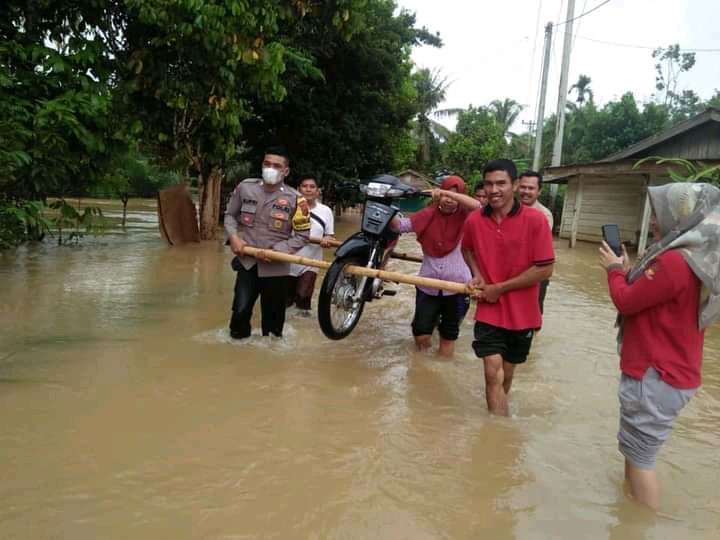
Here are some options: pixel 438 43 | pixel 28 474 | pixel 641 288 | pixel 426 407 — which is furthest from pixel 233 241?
pixel 438 43

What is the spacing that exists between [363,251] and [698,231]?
2.60 m

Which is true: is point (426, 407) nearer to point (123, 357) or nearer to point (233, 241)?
point (233, 241)

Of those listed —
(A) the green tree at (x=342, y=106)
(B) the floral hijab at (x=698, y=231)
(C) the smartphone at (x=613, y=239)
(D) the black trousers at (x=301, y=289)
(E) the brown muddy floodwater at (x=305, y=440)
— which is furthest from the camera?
(A) the green tree at (x=342, y=106)

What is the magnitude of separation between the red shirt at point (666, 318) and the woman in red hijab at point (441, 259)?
6.98 ft

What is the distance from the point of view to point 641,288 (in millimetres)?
2424

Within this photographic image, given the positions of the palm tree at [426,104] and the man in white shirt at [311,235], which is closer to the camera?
the man in white shirt at [311,235]

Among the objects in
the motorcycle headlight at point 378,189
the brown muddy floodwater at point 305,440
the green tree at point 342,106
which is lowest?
the brown muddy floodwater at point 305,440

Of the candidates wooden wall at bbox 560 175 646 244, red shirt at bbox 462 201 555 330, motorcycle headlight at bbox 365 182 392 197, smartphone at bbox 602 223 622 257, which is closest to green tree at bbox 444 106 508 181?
wooden wall at bbox 560 175 646 244

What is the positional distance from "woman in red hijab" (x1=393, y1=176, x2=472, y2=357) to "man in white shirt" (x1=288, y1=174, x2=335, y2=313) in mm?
1303

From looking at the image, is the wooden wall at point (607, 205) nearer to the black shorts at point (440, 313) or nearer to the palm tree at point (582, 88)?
the black shorts at point (440, 313)

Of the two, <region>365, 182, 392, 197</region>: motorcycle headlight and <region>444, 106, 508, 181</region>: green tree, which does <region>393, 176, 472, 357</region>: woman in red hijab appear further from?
<region>444, 106, 508, 181</region>: green tree

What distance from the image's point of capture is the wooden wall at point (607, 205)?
A: 17.7 m

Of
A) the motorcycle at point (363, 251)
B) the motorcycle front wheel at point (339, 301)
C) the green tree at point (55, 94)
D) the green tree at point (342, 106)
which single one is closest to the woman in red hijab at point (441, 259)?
the motorcycle at point (363, 251)

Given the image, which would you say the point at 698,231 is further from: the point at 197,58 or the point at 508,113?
the point at 508,113
